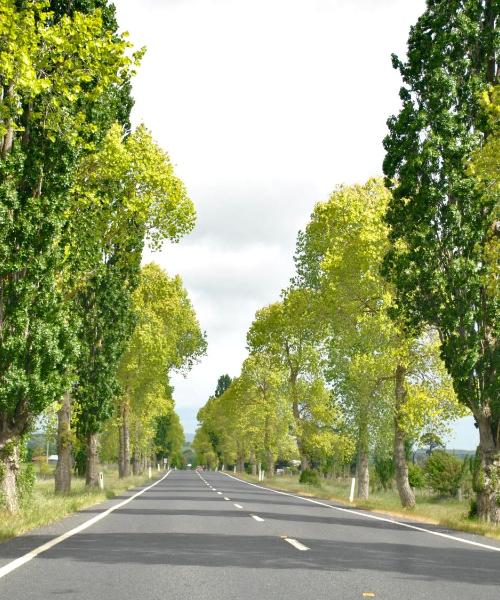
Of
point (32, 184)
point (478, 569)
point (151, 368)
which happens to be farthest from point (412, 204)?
point (151, 368)

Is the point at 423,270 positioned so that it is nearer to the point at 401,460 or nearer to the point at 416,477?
the point at 401,460

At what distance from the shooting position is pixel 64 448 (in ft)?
83.7

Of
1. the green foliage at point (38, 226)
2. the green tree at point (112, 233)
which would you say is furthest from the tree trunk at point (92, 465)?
the green foliage at point (38, 226)

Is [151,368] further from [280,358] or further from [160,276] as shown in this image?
[280,358]

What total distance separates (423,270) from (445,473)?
25861 millimetres

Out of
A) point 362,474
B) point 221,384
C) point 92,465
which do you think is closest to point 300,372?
point 362,474

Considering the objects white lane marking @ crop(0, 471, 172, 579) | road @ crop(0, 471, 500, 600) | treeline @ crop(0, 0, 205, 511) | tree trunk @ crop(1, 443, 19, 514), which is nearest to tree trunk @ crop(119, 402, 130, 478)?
treeline @ crop(0, 0, 205, 511)

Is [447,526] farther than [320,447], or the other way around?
[320,447]

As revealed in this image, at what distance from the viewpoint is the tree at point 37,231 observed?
46.1 feet

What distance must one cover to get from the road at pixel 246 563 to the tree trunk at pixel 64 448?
379 inches

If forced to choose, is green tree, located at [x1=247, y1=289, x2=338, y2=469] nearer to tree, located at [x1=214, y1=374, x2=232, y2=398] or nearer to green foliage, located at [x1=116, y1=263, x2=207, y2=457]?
green foliage, located at [x1=116, y1=263, x2=207, y2=457]

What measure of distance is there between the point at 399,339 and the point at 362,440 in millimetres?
6011

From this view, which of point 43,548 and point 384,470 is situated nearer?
point 43,548

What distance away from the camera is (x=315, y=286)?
35594mm
